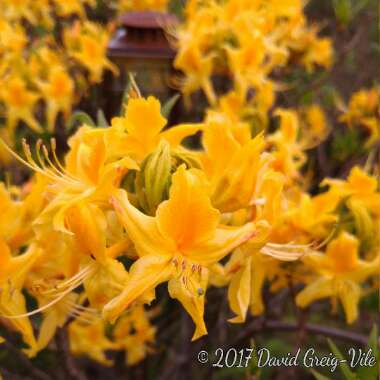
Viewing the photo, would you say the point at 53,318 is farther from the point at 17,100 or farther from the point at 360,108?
the point at 360,108

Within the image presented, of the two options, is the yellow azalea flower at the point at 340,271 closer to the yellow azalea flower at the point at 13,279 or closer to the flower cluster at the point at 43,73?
the yellow azalea flower at the point at 13,279

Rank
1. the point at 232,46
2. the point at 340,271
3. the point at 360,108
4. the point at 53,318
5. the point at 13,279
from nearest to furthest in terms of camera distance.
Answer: the point at 13,279
the point at 53,318
the point at 340,271
the point at 232,46
the point at 360,108

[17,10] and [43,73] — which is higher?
[17,10]

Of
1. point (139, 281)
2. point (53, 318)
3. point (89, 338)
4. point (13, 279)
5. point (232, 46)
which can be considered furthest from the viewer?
point (232, 46)

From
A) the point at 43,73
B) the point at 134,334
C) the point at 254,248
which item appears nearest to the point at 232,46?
the point at 43,73

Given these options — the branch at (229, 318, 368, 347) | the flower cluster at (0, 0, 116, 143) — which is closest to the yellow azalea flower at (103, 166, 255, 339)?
the branch at (229, 318, 368, 347)

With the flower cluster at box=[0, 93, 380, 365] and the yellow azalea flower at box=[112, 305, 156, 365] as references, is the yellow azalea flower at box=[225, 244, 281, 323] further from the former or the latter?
the yellow azalea flower at box=[112, 305, 156, 365]

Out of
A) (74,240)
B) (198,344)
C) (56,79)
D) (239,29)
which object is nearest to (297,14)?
(239,29)

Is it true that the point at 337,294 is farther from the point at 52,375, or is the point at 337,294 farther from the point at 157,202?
the point at 52,375
